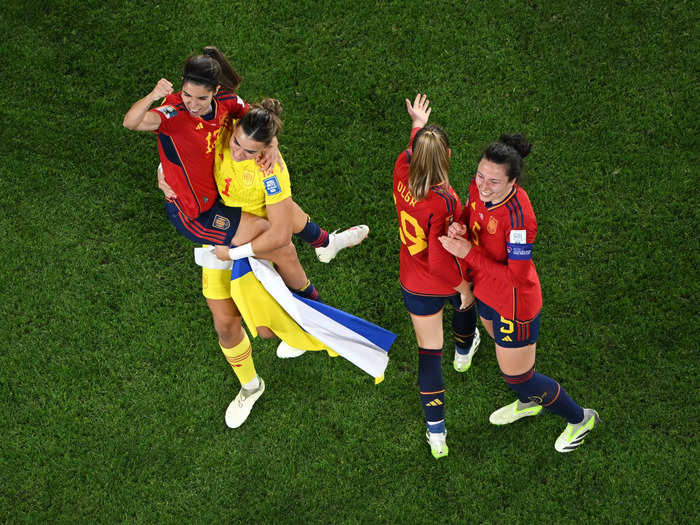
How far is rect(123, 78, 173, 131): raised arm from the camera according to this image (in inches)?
160

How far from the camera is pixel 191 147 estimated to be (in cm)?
445

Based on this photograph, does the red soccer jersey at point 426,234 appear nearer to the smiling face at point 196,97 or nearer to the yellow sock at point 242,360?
the smiling face at point 196,97

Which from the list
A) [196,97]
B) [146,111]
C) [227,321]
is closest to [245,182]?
[196,97]

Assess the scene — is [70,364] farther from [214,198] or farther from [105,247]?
[214,198]

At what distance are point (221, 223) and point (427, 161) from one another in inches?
59.5

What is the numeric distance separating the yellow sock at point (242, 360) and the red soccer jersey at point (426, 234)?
4.69ft

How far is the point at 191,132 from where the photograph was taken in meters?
4.41

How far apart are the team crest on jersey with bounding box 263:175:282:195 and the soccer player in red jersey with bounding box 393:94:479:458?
76cm

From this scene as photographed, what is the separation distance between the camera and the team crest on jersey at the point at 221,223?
4.72 m

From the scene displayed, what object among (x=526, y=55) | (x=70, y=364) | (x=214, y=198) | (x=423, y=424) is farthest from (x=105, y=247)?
(x=526, y=55)

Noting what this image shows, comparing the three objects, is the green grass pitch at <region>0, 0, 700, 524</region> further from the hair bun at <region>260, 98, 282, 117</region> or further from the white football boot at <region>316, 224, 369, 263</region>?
the hair bun at <region>260, 98, 282, 117</region>

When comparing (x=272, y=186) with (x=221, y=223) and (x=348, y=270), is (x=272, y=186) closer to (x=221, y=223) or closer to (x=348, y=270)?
(x=221, y=223)

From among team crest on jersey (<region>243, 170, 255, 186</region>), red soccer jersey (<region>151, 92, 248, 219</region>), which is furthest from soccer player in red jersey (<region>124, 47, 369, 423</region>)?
team crest on jersey (<region>243, 170, 255, 186</region>)

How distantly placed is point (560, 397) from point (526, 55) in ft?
11.4
